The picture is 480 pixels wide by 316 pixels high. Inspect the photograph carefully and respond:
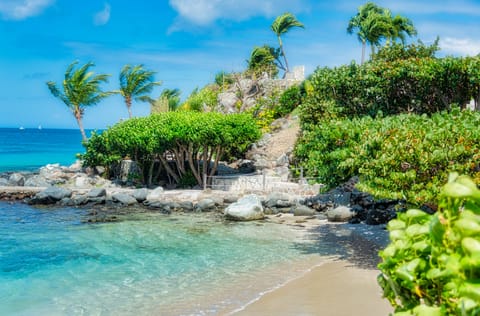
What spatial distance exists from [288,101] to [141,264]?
31.9 metres

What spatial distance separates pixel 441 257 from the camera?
168 centimetres

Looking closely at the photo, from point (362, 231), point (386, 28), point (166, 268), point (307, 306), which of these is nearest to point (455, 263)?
point (307, 306)

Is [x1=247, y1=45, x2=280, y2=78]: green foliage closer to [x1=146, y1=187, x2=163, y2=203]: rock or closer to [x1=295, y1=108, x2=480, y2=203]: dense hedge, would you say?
[x1=146, y1=187, x2=163, y2=203]: rock

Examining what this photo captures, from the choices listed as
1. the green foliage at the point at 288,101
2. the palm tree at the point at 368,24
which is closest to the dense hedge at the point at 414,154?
the green foliage at the point at 288,101

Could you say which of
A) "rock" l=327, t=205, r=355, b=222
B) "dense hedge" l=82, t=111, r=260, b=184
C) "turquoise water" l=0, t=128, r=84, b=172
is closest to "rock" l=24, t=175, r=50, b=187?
"dense hedge" l=82, t=111, r=260, b=184

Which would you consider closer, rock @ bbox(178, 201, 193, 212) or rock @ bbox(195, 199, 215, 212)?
rock @ bbox(195, 199, 215, 212)

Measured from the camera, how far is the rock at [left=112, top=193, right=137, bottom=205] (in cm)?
2823

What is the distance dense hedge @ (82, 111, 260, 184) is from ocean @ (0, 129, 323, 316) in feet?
22.6

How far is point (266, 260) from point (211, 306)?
4642mm

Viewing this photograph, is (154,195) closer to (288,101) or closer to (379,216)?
(379,216)

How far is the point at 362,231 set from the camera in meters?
20.0

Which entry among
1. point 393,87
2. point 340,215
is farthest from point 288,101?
point 393,87

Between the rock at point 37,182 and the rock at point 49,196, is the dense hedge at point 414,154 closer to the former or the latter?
the rock at point 49,196

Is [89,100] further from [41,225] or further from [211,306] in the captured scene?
[211,306]
